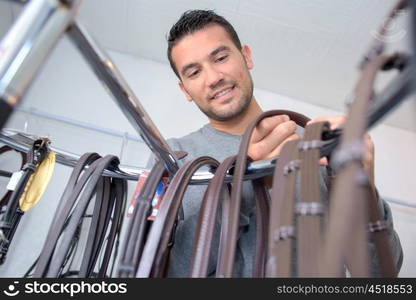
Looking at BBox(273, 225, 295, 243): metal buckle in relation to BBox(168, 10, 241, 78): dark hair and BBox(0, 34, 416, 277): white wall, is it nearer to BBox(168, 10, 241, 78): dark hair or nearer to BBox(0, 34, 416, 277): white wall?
BBox(168, 10, 241, 78): dark hair

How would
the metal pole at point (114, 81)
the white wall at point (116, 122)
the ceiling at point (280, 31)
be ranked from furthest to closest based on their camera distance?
the ceiling at point (280, 31) → the white wall at point (116, 122) → the metal pole at point (114, 81)

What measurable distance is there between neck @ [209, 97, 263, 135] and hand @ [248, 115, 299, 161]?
0.84 feet

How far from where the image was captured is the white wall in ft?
4.28

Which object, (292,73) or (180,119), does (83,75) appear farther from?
(292,73)

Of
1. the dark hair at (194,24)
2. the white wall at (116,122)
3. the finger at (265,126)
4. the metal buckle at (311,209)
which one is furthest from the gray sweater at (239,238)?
the white wall at (116,122)

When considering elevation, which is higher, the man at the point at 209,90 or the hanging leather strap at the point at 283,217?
the man at the point at 209,90

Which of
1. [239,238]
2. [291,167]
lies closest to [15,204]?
[239,238]

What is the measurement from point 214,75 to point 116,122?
97 cm

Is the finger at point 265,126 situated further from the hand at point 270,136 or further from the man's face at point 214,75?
the man's face at point 214,75

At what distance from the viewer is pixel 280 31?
1520mm

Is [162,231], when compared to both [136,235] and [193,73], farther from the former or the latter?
[193,73]

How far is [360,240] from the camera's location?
20 cm

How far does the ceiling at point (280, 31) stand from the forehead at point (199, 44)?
739 mm

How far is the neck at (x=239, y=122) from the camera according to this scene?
75cm
